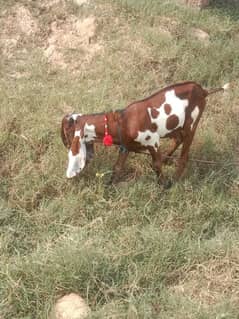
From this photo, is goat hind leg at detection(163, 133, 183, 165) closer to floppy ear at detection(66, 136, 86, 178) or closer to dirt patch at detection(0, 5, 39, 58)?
floppy ear at detection(66, 136, 86, 178)

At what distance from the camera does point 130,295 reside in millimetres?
3449

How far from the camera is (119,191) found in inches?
173

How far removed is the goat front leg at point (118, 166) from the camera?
441 cm

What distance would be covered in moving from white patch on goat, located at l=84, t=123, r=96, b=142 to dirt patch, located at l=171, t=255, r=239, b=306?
1316mm

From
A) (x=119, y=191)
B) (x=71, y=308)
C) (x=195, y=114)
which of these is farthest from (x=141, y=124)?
(x=71, y=308)

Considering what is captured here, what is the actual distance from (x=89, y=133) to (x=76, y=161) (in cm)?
25

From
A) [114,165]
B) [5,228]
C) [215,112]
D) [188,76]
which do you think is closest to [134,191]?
[114,165]

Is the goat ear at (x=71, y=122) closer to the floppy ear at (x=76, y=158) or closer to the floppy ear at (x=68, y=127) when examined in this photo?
the floppy ear at (x=68, y=127)

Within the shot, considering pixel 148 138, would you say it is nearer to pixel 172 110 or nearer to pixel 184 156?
pixel 172 110

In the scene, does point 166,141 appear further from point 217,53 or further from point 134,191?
point 217,53

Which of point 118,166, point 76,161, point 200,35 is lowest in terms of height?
point 118,166

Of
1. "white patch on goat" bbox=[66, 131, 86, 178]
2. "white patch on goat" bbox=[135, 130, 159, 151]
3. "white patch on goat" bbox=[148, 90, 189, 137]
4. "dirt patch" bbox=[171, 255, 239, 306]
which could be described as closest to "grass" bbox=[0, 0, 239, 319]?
"dirt patch" bbox=[171, 255, 239, 306]

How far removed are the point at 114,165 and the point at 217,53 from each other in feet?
7.88

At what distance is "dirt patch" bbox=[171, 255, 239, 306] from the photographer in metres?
3.47
